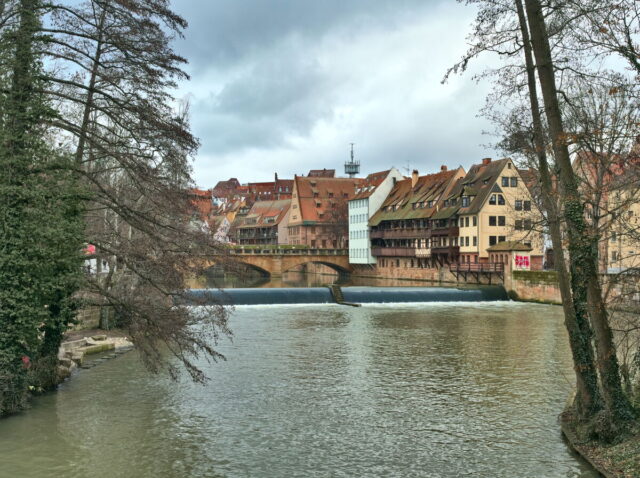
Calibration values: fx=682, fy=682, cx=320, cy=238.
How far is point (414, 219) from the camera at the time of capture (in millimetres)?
69000

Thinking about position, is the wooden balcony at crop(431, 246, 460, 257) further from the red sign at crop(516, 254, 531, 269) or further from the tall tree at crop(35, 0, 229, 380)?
the tall tree at crop(35, 0, 229, 380)

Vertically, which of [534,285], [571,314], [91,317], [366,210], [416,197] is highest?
[416,197]

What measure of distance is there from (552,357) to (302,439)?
40.0ft

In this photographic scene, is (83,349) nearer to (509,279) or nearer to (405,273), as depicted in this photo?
(509,279)

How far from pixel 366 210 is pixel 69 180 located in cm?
6637

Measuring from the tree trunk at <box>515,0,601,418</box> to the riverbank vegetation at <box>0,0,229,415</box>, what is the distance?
287 inches

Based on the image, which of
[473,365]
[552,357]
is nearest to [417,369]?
[473,365]

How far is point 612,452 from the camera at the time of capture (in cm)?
1100

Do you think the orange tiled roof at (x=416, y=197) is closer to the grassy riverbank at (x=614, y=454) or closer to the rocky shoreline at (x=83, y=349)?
the rocky shoreline at (x=83, y=349)

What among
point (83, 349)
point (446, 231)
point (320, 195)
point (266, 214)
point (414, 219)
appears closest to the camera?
point (83, 349)

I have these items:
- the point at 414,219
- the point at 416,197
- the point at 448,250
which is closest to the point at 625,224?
the point at 448,250

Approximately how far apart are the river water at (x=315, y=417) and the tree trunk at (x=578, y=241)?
4.52ft

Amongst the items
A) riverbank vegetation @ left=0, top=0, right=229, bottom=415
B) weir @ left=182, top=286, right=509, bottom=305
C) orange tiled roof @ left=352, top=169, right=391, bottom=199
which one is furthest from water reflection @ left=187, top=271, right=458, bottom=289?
riverbank vegetation @ left=0, top=0, right=229, bottom=415

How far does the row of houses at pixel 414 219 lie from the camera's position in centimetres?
5219
